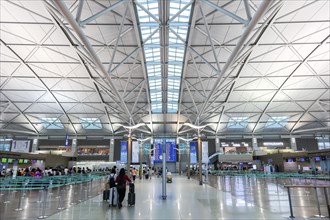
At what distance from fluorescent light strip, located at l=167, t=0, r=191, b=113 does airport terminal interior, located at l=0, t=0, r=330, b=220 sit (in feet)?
0.50

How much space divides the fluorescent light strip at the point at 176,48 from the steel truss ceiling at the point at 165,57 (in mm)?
296

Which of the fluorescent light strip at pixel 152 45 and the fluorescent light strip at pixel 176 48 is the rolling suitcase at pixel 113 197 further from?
the fluorescent light strip at pixel 176 48

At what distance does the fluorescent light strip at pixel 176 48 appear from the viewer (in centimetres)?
2009

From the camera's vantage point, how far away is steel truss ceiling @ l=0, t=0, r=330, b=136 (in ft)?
59.9

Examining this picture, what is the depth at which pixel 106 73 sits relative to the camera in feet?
56.3

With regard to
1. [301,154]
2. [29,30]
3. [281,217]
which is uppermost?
[29,30]

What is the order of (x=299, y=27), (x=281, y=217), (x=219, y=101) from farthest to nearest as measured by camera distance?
(x=219, y=101) → (x=299, y=27) → (x=281, y=217)

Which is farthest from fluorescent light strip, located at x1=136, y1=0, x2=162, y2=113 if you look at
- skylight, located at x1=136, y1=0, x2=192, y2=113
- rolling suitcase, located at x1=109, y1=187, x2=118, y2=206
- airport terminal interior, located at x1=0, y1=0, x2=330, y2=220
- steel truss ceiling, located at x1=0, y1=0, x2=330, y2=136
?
rolling suitcase, located at x1=109, y1=187, x2=118, y2=206

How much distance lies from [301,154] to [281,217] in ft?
125

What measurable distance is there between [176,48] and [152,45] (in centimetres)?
384

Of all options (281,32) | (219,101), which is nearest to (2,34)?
(281,32)

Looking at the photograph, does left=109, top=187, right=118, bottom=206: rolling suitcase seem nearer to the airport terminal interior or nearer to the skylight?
the airport terminal interior

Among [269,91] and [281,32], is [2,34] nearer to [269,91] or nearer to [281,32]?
[281,32]

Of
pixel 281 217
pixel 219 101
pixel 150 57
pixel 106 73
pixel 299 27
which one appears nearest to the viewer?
pixel 281 217
